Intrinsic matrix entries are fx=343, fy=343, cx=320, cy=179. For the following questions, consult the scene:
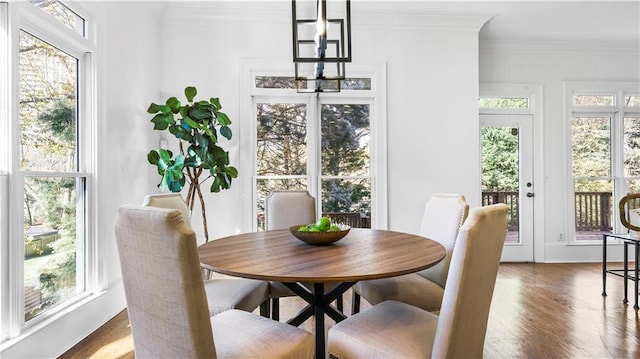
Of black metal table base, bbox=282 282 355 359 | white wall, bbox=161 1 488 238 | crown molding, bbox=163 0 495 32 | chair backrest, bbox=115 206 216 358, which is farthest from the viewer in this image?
white wall, bbox=161 1 488 238

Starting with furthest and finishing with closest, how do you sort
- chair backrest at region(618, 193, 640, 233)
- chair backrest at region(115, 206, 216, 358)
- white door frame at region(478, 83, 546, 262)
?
white door frame at region(478, 83, 546, 262)
chair backrest at region(618, 193, 640, 233)
chair backrest at region(115, 206, 216, 358)

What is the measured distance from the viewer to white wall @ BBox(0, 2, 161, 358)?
2418mm

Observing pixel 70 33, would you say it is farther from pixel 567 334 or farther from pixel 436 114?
pixel 567 334

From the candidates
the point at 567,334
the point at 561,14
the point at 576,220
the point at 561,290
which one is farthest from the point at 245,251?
the point at 576,220

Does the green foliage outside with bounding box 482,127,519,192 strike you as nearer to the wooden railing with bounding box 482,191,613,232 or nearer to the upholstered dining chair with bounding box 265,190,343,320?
the wooden railing with bounding box 482,191,613,232

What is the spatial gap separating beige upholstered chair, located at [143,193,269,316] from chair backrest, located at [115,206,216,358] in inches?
22.2

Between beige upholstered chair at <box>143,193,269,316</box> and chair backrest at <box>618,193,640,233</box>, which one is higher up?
chair backrest at <box>618,193,640,233</box>

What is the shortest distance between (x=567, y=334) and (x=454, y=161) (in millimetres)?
1994

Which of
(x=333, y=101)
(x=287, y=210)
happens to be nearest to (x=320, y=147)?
(x=333, y=101)

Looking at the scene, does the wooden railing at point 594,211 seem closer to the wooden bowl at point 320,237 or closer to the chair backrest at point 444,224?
the chair backrest at point 444,224

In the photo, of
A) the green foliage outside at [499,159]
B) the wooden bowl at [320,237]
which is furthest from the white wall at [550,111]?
the wooden bowl at [320,237]

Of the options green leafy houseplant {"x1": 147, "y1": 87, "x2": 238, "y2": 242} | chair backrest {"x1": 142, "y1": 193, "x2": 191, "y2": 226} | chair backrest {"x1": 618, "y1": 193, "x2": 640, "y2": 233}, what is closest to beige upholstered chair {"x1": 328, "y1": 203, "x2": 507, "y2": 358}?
chair backrest {"x1": 142, "y1": 193, "x2": 191, "y2": 226}

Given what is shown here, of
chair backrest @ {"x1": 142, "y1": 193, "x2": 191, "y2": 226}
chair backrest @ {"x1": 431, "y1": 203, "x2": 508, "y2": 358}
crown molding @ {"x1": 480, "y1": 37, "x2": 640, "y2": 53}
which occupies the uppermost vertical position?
crown molding @ {"x1": 480, "y1": 37, "x2": 640, "y2": 53}

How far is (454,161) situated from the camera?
12.9ft
